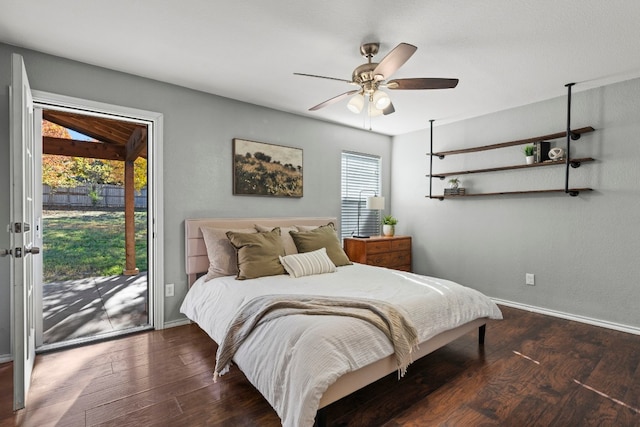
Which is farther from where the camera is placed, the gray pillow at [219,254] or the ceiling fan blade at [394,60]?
the gray pillow at [219,254]

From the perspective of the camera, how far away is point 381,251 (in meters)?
4.50

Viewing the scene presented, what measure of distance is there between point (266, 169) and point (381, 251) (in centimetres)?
A: 197

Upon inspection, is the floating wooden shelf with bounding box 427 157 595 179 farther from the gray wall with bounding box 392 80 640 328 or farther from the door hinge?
the door hinge

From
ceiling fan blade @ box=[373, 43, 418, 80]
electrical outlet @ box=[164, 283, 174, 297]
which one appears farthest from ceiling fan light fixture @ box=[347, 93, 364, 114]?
electrical outlet @ box=[164, 283, 174, 297]

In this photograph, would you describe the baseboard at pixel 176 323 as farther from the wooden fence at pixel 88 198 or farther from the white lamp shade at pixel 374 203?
the white lamp shade at pixel 374 203

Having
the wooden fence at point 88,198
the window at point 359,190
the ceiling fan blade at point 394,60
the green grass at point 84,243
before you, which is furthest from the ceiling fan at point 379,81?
the green grass at point 84,243

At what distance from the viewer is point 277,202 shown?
4.07 meters

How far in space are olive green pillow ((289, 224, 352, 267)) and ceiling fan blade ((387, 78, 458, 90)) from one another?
68.7 inches

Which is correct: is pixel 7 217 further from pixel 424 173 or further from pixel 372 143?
pixel 424 173

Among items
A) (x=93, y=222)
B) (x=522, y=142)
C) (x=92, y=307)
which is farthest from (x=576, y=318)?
(x=93, y=222)

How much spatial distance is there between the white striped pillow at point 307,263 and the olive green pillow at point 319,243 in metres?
0.13

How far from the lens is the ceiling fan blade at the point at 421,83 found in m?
2.25

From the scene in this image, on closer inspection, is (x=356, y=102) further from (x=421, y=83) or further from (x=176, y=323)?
(x=176, y=323)

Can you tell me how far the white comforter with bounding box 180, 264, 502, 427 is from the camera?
1.55m
